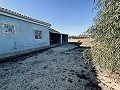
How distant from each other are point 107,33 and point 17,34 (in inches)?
351

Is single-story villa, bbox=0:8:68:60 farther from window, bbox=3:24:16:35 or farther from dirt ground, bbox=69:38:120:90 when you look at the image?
dirt ground, bbox=69:38:120:90

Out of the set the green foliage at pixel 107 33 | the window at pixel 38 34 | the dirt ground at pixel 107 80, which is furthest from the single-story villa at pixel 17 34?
the green foliage at pixel 107 33

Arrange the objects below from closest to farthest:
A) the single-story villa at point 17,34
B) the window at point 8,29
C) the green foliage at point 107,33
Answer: the green foliage at point 107,33, the single-story villa at point 17,34, the window at point 8,29

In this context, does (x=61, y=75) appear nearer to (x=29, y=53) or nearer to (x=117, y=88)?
(x=117, y=88)

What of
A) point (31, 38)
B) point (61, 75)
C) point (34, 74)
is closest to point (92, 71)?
point (61, 75)

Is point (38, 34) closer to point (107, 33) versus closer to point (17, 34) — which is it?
point (17, 34)

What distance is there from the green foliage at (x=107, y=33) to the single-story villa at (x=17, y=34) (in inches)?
268

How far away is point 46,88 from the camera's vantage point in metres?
5.29

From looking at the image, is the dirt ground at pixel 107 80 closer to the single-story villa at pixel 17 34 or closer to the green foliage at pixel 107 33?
the green foliage at pixel 107 33

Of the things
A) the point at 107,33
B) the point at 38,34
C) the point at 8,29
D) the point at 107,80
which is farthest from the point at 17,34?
the point at 107,33

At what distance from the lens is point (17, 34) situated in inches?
458

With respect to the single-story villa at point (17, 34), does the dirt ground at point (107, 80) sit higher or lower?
lower

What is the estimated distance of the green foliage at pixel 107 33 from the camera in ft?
14.5

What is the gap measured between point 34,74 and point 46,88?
174 centimetres
